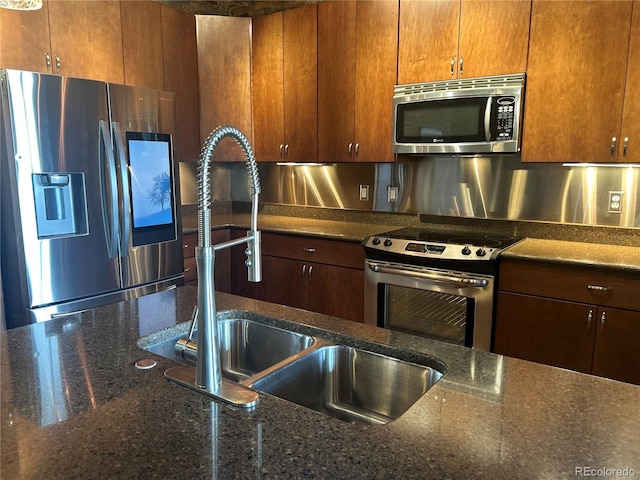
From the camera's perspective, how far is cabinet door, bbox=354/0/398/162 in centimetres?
315

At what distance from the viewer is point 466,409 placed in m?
0.93

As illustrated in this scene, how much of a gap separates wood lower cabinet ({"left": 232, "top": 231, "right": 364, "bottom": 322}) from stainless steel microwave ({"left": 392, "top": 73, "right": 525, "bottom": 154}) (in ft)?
2.64

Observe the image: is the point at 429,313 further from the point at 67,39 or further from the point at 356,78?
the point at 67,39

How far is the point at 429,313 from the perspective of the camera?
9.46ft

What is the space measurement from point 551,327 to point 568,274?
0.96ft

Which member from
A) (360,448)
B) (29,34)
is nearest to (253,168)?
(360,448)

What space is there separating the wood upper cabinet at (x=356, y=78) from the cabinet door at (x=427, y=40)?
8 cm

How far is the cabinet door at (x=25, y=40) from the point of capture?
265 cm

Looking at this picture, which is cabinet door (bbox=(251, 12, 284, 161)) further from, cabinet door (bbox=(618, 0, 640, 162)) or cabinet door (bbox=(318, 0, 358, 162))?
cabinet door (bbox=(618, 0, 640, 162))

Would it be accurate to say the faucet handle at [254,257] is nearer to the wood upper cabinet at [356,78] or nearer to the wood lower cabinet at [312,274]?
the wood lower cabinet at [312,274]

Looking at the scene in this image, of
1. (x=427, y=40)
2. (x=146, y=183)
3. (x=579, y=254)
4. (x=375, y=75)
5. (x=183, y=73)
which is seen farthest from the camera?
(x=183, y=73)

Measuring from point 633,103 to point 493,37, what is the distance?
2.71 ft

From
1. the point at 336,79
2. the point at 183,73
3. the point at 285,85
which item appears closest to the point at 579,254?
the point at 336,79

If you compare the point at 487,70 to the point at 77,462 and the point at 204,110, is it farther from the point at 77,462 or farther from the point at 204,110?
the point at 77,462
